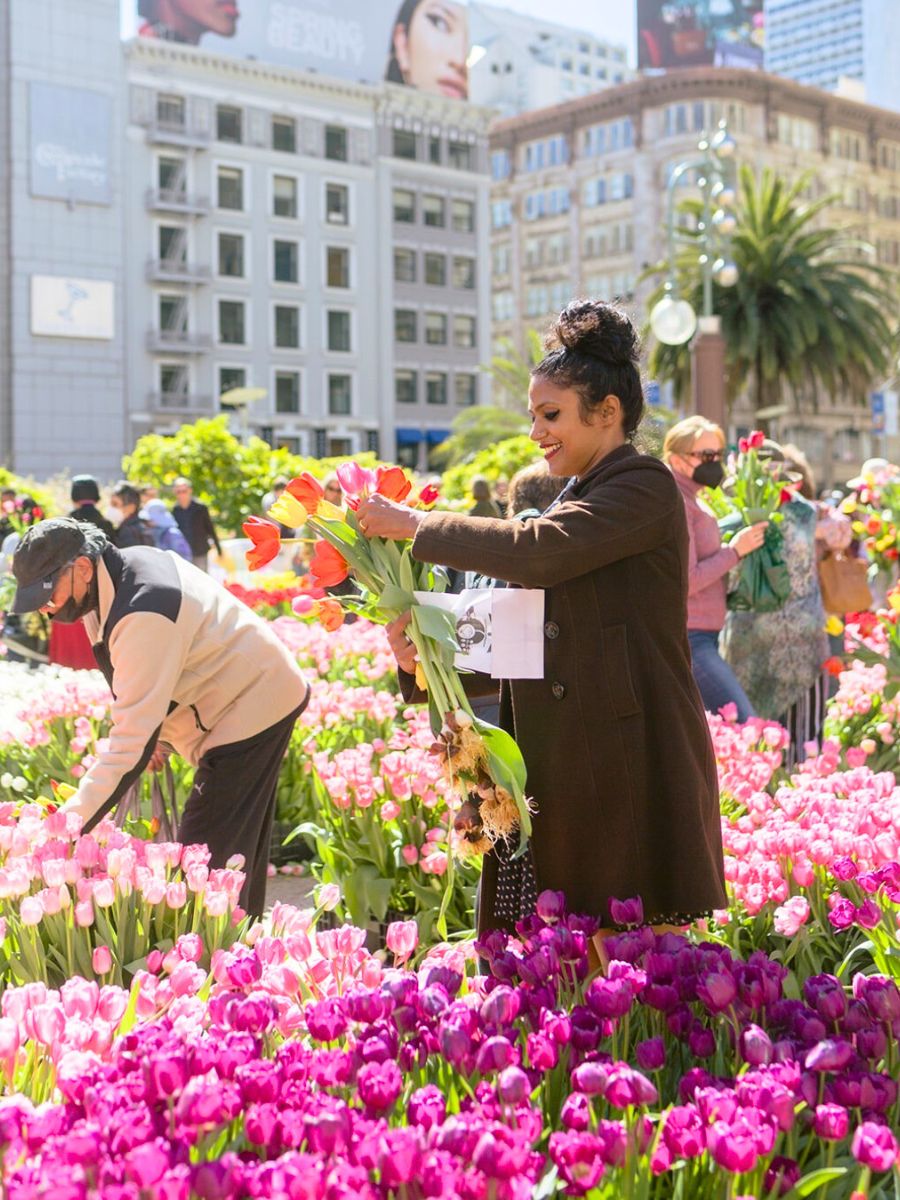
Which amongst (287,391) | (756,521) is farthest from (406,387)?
(756,521)

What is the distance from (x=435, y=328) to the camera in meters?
58.4

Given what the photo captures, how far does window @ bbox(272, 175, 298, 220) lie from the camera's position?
177 feet

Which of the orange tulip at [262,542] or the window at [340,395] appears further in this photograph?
the window at [340,395]

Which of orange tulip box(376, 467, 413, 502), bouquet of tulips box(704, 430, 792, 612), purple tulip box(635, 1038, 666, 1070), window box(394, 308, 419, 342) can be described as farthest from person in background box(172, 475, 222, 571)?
window box(394, 308, 419, 342)

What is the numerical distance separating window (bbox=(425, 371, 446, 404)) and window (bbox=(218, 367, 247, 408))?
839cm

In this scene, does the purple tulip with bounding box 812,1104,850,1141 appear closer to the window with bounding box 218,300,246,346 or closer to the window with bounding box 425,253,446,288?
the window with bounding box 218,300,246,346

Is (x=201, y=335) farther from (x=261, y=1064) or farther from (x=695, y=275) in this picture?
(x=261, y=1064)

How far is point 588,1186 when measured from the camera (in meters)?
1.77

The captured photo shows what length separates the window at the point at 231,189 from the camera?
52406mm

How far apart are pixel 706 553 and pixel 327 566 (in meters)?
3.66

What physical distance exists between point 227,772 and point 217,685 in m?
0.24

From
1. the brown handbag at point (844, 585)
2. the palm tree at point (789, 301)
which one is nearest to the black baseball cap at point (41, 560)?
the brown handbag at point (844, 585)

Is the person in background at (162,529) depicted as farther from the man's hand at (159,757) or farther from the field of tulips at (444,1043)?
the field of tulips at (444,1043)

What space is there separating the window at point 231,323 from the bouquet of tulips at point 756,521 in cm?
4687
